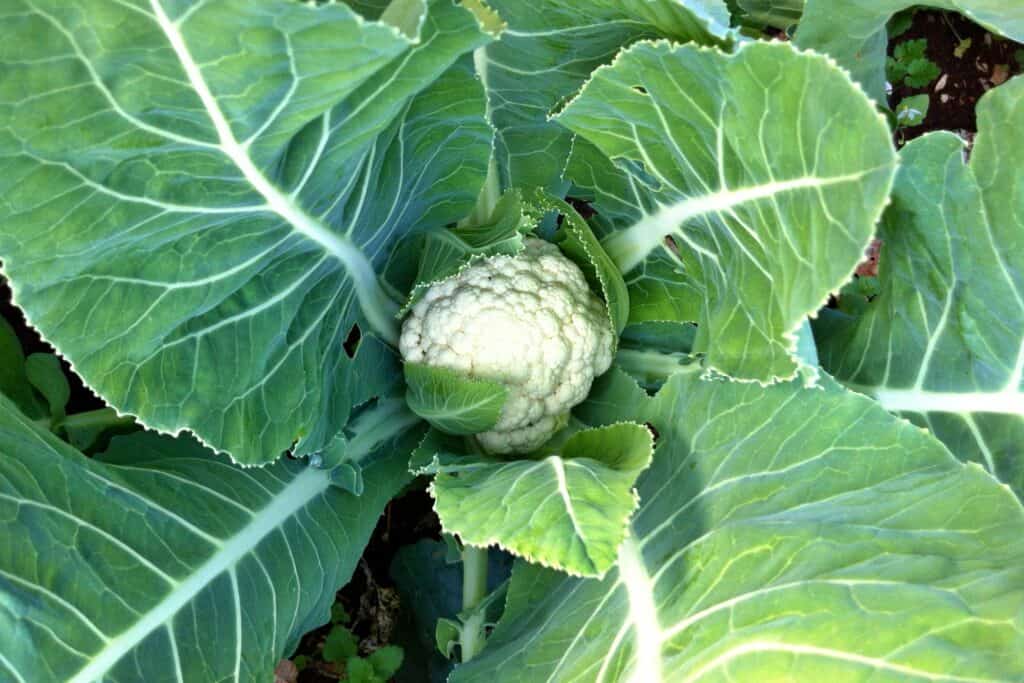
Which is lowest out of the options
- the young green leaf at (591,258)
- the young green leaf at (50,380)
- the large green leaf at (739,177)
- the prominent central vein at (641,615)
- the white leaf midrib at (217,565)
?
the white leaf midrib at (217,565)

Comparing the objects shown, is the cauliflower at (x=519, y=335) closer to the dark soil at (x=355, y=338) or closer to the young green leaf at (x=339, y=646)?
the dark soil at (x=355, y=338)

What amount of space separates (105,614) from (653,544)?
651mm

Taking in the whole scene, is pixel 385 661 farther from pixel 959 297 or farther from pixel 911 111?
pixel 911 111

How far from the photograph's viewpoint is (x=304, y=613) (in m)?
1.25

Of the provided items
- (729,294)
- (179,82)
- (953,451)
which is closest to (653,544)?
(729,294)

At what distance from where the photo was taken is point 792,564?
925mm

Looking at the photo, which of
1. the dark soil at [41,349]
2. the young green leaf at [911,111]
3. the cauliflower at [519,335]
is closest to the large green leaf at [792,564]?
the cauliflower at [519,335]

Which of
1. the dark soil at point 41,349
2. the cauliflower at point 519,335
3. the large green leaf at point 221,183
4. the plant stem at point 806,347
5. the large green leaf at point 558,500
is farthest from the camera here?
the dark soil at point 41,349

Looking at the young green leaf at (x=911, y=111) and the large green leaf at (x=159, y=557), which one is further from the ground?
the young green leaf at (x=911, y=111)

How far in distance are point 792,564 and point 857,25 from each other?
0.84m

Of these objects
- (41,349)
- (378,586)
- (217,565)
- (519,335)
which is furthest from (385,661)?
(41,349)

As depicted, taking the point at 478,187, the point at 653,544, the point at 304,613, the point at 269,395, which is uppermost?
the point at 478,187

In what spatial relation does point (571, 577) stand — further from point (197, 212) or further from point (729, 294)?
point (197, 212)

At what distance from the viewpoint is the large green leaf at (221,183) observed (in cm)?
78
